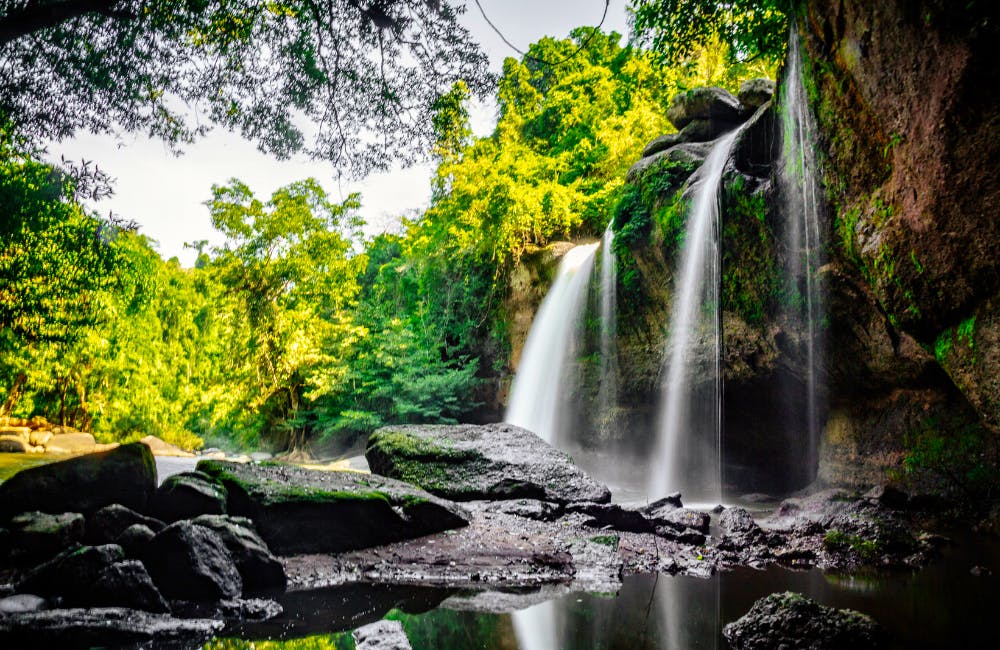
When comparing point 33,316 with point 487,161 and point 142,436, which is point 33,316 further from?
point 142,436

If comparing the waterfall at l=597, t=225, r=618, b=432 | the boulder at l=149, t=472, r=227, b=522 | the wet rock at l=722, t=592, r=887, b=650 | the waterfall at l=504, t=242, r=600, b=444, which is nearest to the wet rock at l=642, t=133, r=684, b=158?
the waterfall at l=597, t=225, r=618, b=432

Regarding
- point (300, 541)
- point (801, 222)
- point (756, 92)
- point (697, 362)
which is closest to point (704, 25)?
point (801, 222)

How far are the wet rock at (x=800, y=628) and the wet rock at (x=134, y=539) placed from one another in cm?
411

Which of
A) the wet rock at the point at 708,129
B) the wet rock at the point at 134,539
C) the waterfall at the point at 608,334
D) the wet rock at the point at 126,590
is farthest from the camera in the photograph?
the waterfall at the point at 608,334

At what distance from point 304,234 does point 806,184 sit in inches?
604

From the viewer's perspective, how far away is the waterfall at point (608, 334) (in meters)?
12.7

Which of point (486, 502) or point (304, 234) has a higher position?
point (304, 234)

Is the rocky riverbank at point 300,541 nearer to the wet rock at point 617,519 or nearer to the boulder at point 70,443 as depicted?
the wet rock at point 617,519

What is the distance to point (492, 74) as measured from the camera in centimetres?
475

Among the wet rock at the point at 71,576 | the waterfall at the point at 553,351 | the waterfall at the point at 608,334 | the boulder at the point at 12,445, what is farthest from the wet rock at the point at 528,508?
the boulder at the point at 12,445

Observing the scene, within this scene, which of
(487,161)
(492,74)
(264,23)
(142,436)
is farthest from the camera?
(142,436)

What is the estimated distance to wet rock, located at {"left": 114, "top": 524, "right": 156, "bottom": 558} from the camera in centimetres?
396

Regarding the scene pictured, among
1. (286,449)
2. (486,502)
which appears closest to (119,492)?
(486,502)

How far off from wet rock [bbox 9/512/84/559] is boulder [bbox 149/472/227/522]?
1.97ft
